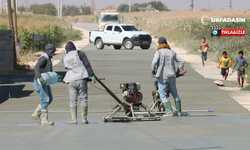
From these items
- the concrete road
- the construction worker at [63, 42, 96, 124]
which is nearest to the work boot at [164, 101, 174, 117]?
the concrete road

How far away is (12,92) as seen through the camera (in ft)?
60.3

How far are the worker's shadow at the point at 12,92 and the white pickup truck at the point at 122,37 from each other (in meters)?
21.3

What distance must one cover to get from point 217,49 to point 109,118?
29814 millimetres

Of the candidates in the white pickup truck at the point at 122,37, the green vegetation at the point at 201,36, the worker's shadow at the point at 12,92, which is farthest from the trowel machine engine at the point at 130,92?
the white pickup truck at the point at 122,37

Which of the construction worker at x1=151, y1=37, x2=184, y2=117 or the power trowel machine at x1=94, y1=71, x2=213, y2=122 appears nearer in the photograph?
the power trowel machine at x1=94, y1=71, x2=213, y2=122

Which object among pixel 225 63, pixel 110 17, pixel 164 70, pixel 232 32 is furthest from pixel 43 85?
pixel 110 17

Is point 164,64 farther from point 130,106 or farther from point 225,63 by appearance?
point 225,63

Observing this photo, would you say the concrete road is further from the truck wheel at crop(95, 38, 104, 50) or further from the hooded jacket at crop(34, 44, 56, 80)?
the truck wheel at crop(95, 38, 104, 50)

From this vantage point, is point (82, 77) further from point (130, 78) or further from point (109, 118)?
point (130, 78)

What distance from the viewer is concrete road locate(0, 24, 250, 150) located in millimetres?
8367

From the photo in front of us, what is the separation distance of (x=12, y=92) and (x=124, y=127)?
8.85 m

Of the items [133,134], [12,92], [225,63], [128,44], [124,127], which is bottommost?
[128,44]

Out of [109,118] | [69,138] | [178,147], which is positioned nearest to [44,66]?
[109,118]

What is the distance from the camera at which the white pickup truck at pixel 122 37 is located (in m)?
40.3
